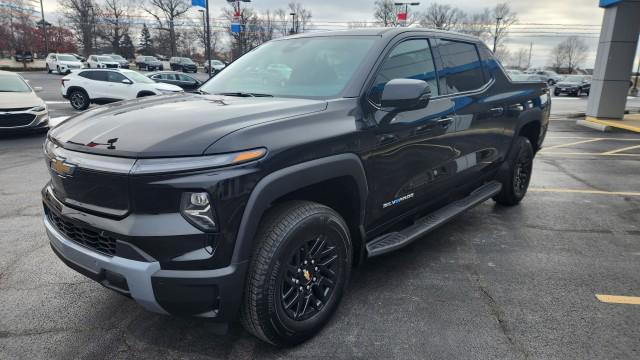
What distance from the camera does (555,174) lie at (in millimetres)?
7402

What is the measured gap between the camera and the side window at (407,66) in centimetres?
302

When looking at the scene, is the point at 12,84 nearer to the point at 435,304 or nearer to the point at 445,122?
the point at 445,122

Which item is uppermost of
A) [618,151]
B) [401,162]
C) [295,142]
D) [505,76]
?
[505,76]

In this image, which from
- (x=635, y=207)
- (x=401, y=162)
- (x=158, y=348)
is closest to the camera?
(x=158, y=348)

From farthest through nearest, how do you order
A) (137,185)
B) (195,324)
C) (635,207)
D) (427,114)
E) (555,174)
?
(555,174) < (635,207) < (427,114) < (195,324) < (137,185)

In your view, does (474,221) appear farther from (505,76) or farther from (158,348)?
(158,348)

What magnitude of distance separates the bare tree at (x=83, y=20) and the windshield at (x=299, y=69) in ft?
241

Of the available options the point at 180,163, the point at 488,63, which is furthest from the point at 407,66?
the point at 180,163

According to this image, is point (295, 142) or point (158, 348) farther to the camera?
point (158, 348)

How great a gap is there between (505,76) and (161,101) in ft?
11.6

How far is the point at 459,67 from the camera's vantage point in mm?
3990

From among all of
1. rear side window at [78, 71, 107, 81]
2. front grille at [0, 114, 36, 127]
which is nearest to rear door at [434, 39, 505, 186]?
front grille at [0, 114, 36, 127]

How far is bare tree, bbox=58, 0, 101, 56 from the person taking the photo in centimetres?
6650


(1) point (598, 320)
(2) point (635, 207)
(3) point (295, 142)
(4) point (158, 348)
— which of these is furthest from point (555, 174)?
(4) point (158, 348)
